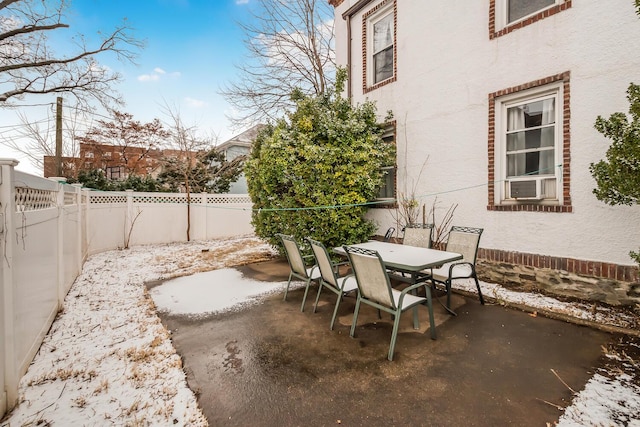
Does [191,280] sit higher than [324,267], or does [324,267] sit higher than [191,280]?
[324,267]

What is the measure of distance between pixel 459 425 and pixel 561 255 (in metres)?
3.65

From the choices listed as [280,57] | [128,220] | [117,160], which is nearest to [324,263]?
[128,220]

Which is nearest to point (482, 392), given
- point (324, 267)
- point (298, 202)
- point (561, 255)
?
point (324, 267)

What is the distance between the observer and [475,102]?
5.24m

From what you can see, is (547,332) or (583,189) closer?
(547,332)

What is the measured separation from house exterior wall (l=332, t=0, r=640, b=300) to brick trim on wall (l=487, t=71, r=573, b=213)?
0.07 ft

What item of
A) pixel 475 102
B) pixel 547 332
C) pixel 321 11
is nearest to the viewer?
pixel 547 332

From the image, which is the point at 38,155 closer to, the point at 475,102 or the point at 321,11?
the point at 321,11

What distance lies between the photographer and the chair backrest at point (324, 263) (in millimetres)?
3391

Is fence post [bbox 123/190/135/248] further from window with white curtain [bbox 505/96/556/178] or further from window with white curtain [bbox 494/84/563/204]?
window with white curtain [bbox 505/96/556/178]

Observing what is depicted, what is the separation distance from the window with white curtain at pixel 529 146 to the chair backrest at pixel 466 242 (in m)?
1.16

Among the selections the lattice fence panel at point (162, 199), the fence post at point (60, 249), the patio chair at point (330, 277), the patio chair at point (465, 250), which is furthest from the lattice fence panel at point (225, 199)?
the patio chair at point (465, 250)

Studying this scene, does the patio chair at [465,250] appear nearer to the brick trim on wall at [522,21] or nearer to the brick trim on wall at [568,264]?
the brick trim on wall at [568,264]

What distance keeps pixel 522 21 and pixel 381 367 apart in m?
5.65
